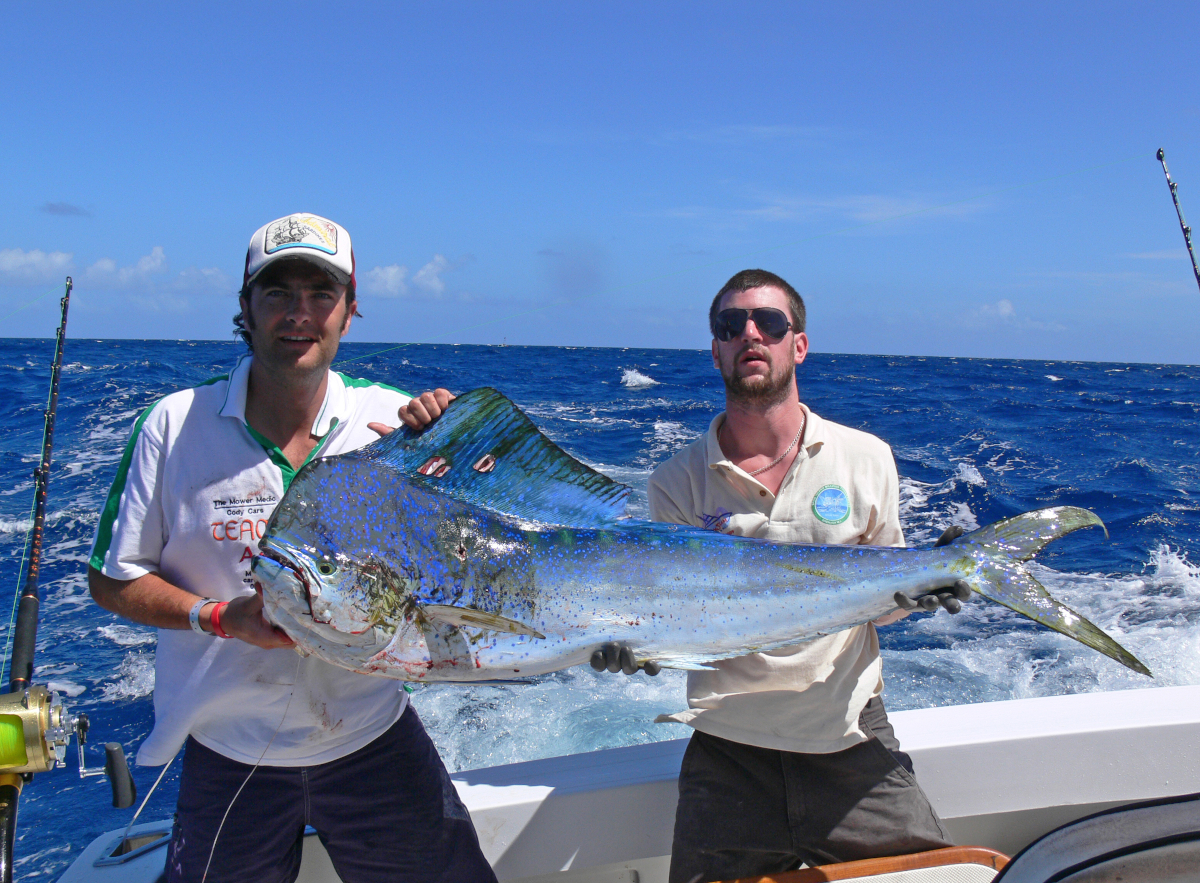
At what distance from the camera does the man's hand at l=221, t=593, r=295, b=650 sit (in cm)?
157

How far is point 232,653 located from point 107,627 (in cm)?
463

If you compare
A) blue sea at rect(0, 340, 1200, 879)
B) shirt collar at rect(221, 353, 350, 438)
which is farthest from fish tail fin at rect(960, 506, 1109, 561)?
blue sea at rect(0, 340, 1200, 879)

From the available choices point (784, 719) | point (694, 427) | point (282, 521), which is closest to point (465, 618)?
point (282, 521)

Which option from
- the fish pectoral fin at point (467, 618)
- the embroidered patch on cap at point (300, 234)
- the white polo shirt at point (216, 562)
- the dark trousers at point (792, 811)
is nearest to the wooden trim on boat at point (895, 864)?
the dark trousers at point (792, 811)

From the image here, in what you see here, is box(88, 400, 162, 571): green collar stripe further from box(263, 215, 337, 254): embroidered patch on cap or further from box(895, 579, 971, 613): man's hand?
box(895, 579, 971, 613): man's hand

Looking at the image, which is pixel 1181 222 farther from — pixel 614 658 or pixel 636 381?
pixel 636 381

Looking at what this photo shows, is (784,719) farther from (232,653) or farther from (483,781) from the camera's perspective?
(232,653)

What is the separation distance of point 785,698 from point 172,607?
148 cm

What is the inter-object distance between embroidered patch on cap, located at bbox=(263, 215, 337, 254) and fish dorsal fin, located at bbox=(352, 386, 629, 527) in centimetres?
51

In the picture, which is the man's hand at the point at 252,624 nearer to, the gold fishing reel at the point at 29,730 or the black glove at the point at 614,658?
the gold fishing reel at the point at 29,730

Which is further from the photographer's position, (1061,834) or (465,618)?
(465,618)

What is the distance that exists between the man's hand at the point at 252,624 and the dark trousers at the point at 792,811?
1158 millimetres

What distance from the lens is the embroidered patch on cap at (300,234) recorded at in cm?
183

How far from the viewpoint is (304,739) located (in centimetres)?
184
